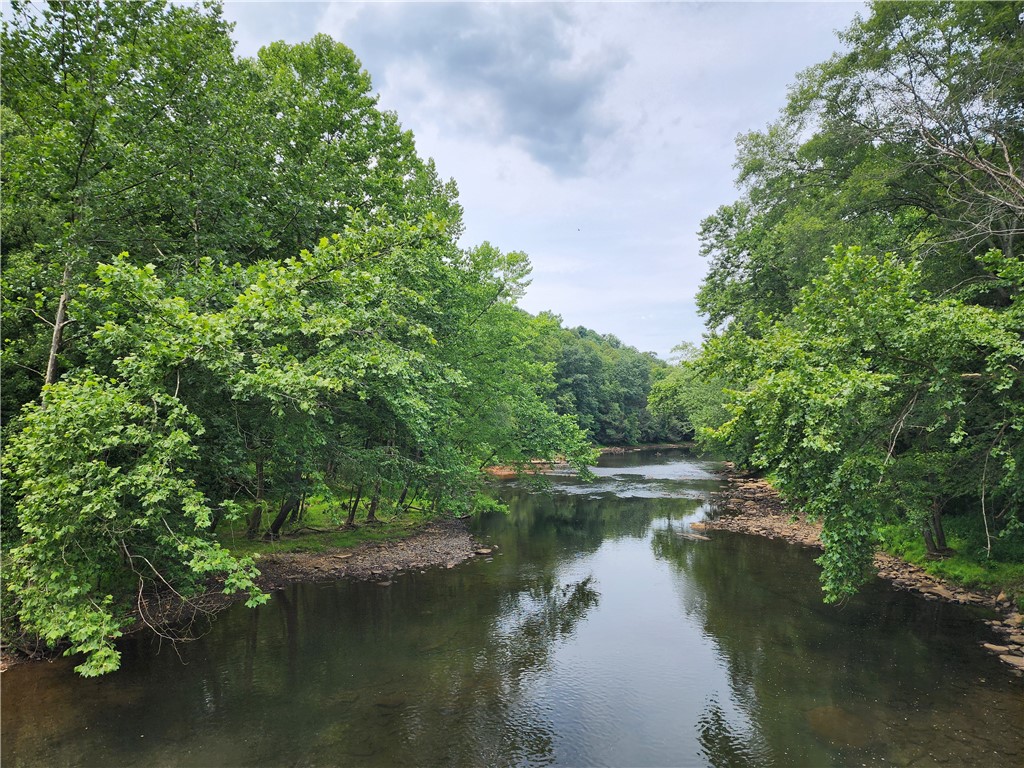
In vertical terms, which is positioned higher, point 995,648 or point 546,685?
point 995,648

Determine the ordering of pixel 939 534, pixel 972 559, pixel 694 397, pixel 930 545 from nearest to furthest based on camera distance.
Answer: pixel 972 559 < pixel 939 534 < pixel 930 545 < pixel 694 397

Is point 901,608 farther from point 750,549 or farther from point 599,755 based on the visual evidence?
point 599,755

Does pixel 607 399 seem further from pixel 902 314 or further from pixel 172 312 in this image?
pixel 172 312

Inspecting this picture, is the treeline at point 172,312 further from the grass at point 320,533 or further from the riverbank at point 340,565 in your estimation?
the grass at point 320,533

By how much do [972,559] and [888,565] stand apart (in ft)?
7.52

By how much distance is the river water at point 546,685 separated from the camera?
342 inches

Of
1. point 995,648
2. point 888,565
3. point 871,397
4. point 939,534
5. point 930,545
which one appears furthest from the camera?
point 888,565

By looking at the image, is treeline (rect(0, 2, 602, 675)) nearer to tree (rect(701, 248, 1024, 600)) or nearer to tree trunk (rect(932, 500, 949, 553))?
tree (rect(701, 248, 1024, 600))

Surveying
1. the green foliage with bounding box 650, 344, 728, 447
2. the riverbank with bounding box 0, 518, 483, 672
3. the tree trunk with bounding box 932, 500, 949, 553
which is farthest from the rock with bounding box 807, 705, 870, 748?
the green foliage with bounding box 650, 344, 728, 447

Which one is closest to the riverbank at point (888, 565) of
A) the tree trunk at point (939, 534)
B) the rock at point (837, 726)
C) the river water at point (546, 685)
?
the river water at point (546, 685)

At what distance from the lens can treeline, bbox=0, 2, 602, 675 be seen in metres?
7.76

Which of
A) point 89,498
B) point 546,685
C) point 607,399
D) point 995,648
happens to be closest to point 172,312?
point 89,498

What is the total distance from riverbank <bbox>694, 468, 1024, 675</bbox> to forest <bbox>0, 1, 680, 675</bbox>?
35.7ft

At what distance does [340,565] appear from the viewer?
1852 cm
